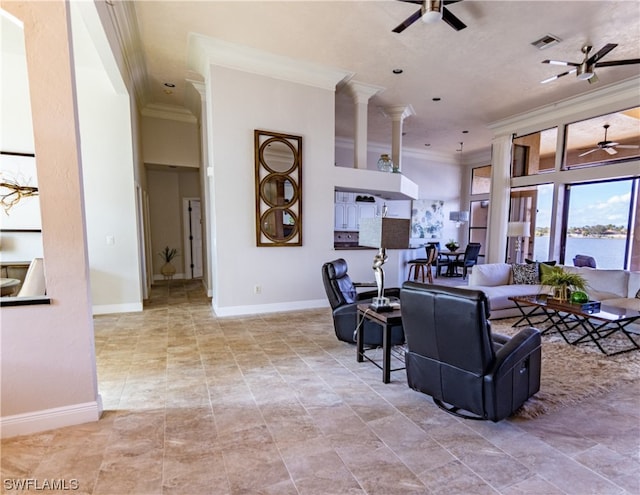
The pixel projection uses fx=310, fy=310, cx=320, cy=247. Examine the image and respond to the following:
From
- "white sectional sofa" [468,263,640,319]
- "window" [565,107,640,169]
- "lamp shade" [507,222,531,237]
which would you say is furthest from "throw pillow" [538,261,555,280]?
"window" [565,107,640,169]

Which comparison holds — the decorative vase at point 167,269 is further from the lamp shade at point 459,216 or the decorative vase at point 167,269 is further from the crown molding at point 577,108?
the crown molding at point 577,108

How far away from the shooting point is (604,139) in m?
5.74

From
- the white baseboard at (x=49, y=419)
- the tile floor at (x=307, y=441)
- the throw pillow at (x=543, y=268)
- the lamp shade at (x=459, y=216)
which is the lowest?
the tile floor at (x=307, y=441)

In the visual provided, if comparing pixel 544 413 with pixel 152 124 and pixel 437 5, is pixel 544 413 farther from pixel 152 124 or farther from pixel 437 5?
pixel 152 124

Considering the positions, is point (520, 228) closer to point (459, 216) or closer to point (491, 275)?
point (491, 275)

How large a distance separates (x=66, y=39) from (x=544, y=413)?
4067mm

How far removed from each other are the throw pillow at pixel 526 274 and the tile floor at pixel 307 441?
262 cm

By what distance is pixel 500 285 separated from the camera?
5.11 m

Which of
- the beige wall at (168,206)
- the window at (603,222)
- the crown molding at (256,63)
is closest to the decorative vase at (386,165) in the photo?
the crown molding at (256,63)

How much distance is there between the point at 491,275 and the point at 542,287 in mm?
702

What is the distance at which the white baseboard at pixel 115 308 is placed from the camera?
468cm

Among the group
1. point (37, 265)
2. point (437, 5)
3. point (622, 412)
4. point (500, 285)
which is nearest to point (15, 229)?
point (37, 265)

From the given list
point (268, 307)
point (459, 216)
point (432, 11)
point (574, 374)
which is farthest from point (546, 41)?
point (459, 216)

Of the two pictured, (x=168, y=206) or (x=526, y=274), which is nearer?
(x=526, y=274)
